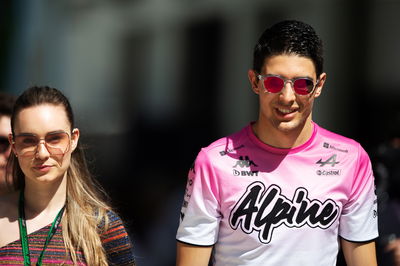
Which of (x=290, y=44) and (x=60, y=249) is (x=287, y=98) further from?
(x=60, y=249)

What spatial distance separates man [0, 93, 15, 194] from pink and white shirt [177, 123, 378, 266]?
3.58 ft

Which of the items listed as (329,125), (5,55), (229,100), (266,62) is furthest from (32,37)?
(266,62)

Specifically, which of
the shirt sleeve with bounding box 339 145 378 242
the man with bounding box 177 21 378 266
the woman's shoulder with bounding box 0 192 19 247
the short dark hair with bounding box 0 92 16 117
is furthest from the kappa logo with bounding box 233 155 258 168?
the short dark hair with bounding box 0 92 16 117

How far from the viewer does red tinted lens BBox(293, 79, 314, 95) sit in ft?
8.78

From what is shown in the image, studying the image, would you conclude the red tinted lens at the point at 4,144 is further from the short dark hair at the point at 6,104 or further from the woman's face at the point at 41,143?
the woman's face at the point at 41,143

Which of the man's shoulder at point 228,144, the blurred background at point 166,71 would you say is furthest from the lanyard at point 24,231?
the blurred background at point 166,71

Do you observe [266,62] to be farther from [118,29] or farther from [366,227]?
[118,29]

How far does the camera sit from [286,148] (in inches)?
111

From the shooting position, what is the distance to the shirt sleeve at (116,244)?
113 inches

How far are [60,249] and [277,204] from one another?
2.87 ft

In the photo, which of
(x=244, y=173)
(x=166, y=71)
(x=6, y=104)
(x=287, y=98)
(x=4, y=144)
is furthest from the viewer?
(x=166, y=71)

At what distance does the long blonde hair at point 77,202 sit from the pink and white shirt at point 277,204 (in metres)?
0.35

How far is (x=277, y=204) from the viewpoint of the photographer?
2.75m

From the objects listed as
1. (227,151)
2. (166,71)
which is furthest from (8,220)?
(166,71)
